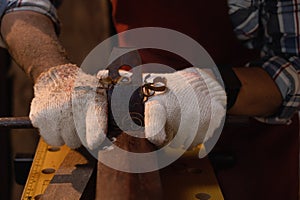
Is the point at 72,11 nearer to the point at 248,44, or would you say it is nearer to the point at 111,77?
the point at 248,44

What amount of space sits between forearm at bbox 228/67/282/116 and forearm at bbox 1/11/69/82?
32 cm

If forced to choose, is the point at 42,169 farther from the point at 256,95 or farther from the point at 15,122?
the point at 256,95

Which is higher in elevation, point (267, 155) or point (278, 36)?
point (278, 36)

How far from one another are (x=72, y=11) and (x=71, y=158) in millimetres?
1465

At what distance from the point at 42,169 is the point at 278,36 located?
49 cm

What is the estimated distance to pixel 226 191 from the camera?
1.00m

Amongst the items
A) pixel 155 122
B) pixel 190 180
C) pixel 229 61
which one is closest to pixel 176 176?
pixel 190 180

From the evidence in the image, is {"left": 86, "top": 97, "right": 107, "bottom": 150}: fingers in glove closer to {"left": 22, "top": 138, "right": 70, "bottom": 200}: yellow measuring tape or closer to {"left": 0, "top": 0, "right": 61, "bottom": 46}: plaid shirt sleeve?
{"left": 22, "top": 138, "right": 70, "bottom": 200}: yellow measuring tape

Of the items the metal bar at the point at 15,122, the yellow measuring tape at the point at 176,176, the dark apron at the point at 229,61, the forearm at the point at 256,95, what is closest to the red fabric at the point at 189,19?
the dark apron at the point at 229,61

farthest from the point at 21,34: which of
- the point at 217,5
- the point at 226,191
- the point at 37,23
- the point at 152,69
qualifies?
the point at 226,191

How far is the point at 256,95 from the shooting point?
933 millimetres

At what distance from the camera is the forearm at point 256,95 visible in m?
0.93

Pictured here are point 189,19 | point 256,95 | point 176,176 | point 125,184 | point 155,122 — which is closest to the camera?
point 125,184

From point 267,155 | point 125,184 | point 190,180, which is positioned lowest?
point 267,155
